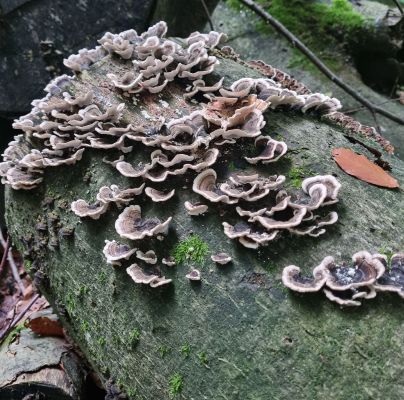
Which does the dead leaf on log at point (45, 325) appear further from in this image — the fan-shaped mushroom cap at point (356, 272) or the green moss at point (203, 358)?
the fan-shaped mushroom cap at point (356, 272)

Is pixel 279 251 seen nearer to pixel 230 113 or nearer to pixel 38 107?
pixel 230 113

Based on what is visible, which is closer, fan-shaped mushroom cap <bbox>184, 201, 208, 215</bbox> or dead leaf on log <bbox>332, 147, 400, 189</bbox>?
fan-shaped mushroom cap <bbox>184, 201, 208, 215</bbox>

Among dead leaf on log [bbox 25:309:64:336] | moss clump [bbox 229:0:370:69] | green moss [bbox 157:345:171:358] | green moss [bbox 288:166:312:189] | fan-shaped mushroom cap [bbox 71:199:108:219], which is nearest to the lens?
green moss [bbox 157:345:171:358]

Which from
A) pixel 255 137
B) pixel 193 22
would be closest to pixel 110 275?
pixel 255 137

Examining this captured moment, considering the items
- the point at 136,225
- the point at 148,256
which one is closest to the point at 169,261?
the point at 148,256

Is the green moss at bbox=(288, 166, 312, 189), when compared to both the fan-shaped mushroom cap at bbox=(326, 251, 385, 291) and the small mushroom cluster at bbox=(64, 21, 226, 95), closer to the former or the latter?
the fan-shaped mushroom cap at bbox=(326, 251, 385, 291)

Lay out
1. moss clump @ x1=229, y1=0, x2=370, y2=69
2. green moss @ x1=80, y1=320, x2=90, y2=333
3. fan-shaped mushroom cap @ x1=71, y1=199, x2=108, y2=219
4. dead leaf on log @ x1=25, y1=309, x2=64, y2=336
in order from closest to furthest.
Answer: fan-shaped mushroom cap @ x1=71, y1=199, x2=108, y2=219 < green moss @ x1=80, y1=320, x2=90, y2=333 < dead leaf on log @ x1=25, y1=309, x2=64, y2=336 < moss clump @ x1=229, y1=0, x2=370, y2=69

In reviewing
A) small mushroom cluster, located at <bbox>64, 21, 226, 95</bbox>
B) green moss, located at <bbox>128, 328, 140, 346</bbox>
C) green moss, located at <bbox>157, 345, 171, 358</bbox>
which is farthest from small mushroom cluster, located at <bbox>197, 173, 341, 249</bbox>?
small mushroom cluster, located at <bbox>64, 21, 226, 95</bbox>
